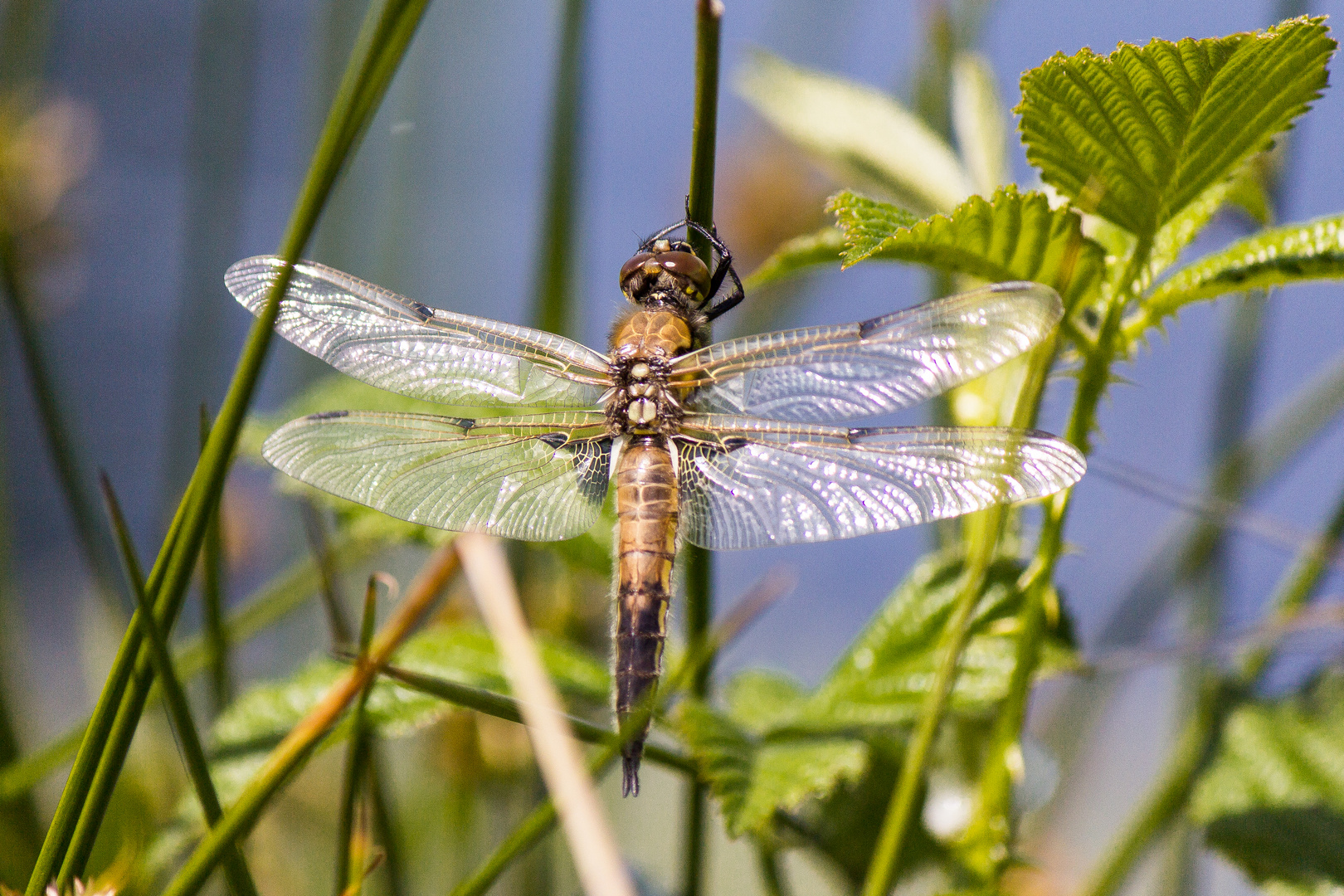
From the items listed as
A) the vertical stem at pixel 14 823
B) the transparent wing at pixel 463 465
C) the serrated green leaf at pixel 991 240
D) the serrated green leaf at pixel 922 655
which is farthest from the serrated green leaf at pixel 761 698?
the vertical stem at pixel 14 823

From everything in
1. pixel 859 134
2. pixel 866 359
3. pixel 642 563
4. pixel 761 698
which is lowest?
pixel 761 698

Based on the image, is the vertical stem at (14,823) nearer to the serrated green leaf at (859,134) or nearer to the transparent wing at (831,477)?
the transparent wing at (831,477)

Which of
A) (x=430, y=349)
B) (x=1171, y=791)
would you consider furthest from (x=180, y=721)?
(x=1171, y=791)

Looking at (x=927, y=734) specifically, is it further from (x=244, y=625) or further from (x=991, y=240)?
(x=244, y=625)

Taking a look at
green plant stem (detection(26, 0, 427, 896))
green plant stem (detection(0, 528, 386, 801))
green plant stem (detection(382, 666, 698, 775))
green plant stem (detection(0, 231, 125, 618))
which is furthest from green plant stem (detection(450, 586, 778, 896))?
green plant stem (detection(0, 231, 125, 618))

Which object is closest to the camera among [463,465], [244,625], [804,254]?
[804,254]

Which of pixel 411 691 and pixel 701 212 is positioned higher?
pixel 701 212
